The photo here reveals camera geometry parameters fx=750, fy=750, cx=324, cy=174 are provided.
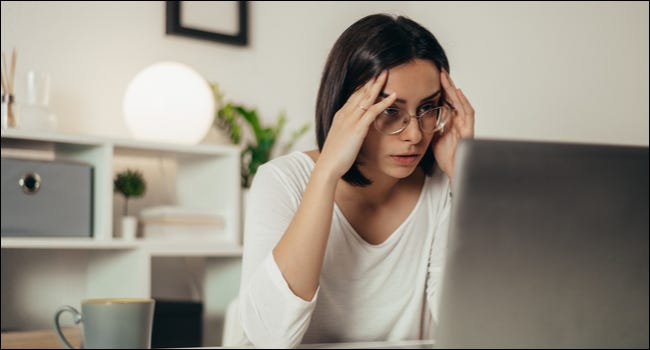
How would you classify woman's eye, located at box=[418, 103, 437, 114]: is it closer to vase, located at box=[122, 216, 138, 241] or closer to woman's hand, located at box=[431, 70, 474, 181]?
woman's hand, located at box=[431, 70, 474, 181]

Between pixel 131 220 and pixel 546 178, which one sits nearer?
pixel 546 178

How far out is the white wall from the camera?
232cm

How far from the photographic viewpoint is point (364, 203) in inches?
56.9

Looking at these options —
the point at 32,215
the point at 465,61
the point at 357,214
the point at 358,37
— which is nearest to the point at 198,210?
the point at 32,215

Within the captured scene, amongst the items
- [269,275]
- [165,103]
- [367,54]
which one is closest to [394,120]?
[367,54]

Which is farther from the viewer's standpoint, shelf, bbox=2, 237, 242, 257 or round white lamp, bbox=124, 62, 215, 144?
round white lamp, bbox=124, 62, 215, 144

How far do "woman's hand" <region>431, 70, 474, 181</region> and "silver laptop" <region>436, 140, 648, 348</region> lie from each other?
82 cm

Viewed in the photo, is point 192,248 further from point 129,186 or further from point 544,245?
point 544,245

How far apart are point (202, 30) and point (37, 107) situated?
0.70 meters

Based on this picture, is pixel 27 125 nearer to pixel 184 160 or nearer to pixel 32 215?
pixel 32 215

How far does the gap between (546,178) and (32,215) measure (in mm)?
1694

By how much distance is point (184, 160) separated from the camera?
2457 mm

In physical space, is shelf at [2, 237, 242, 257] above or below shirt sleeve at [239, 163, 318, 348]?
below

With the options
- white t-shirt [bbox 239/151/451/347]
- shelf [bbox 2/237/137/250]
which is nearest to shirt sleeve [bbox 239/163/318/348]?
white t-shirt [bbox 239/151/451/347]
